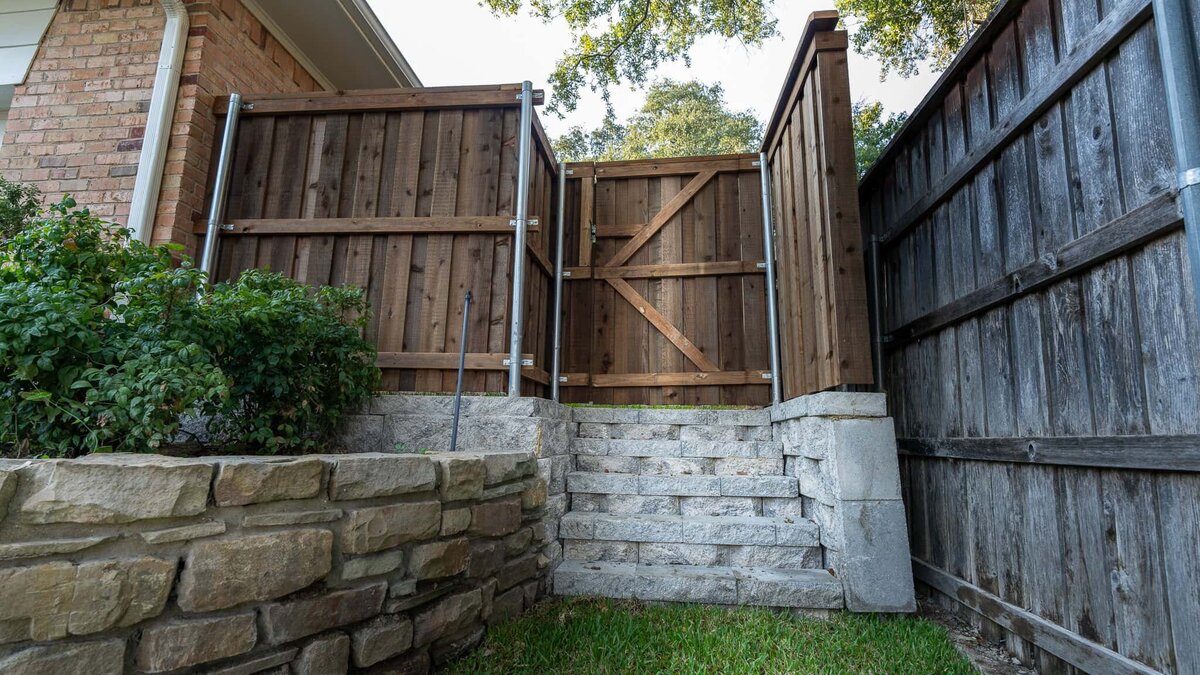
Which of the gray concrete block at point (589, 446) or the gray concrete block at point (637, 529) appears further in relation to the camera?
the gray concrete block at point (589, 446)

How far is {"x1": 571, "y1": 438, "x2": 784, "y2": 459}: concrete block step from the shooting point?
3590 millimetres

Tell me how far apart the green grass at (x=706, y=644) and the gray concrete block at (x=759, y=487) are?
0.75 metres

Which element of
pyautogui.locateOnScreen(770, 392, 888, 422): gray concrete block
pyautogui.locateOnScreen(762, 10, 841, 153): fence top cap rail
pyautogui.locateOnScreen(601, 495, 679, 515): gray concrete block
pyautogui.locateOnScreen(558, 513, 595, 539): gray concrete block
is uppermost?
pyautogui.locateOnScreen(762, 10, 841, 153): fence top cap rail

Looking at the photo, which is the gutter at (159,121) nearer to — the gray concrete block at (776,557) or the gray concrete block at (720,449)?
the gray concrete block at (720,449)

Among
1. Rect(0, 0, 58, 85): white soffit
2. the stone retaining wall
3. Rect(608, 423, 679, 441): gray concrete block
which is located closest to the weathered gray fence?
Rect(608, 423, 679, 441): gray concrete block

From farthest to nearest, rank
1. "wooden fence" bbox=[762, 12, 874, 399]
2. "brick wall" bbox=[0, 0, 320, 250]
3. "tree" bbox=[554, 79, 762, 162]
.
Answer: "tree" bbox=[554, 79, 762, 162], "brick wall" bbox=[0, 0, 320, 250], "wooden fence" bbox=[762, 12, 874, 399]

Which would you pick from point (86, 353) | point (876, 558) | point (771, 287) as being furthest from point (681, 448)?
point (86, 353)

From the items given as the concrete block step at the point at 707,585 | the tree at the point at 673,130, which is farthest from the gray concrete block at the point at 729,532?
the tree at the point at 673,130

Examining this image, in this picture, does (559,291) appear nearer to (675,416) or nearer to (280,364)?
(675,416)

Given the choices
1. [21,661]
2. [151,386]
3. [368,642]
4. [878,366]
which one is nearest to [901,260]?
[878,366]

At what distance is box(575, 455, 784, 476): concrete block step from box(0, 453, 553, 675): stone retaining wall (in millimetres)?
1385

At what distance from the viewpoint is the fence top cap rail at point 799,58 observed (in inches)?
118

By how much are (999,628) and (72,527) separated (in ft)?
10.2

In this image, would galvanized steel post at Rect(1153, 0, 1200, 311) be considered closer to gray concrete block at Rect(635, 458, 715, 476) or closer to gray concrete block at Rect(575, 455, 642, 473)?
gray concrete block at Rect(635, 458, 715, 476)
